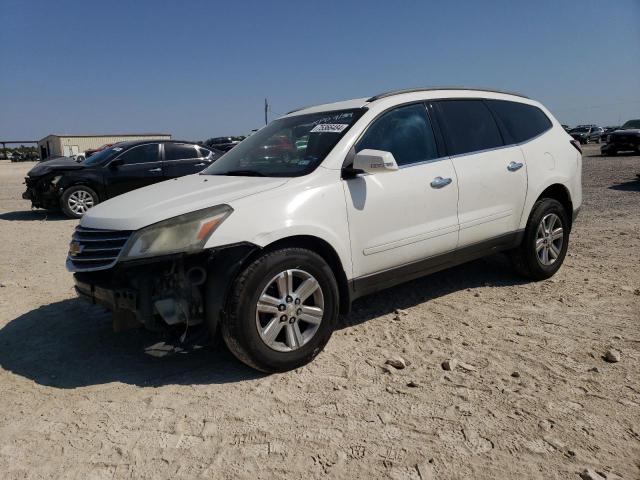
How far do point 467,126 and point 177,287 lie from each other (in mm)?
2814

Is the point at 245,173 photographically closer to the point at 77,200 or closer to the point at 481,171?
the point at 481,171

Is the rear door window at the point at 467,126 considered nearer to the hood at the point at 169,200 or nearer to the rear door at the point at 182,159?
the hood at the point at 169,200

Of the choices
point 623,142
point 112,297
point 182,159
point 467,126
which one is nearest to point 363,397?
point 112,297

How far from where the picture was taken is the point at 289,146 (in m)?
4.03

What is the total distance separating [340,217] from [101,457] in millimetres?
1952

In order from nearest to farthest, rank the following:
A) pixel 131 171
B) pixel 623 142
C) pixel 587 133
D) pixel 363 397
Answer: pixel 363 397 < pixel 131 171 < pixel 623 142 < pixel 587 133

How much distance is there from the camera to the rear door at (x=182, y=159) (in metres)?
10.5

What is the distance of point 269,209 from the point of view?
320 cm

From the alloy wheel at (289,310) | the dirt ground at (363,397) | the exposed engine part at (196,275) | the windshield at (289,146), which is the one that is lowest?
the dirt ground at (363,397)

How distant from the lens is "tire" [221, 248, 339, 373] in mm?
3043

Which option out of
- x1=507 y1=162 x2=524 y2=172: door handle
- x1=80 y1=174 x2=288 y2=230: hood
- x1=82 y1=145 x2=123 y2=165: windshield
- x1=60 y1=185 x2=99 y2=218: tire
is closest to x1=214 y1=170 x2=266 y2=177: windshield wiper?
x1=80 y1=174 x2=288 y2=230: hood

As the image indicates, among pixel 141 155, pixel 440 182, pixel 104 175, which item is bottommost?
pixel 440 182

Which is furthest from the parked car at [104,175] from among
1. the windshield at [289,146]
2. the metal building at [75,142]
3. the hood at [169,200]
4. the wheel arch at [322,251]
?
the metal building at [75,142]

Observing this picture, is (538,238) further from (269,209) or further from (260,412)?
(260,412)
